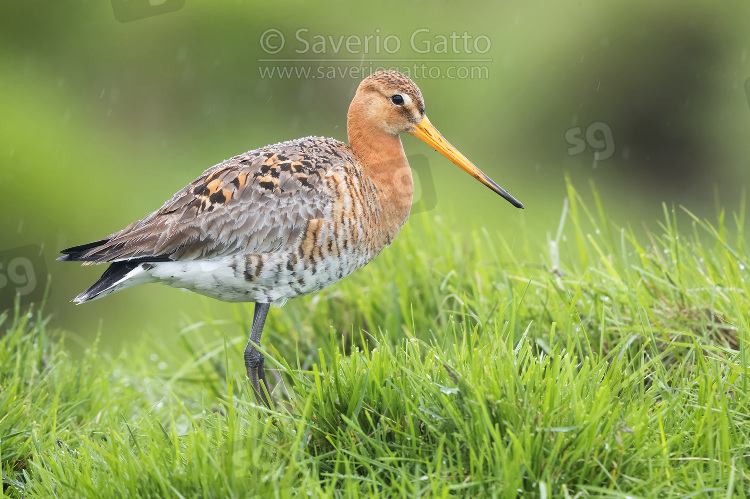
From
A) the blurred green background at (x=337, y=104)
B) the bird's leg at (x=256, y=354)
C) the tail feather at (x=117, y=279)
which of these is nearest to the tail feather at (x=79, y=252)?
the tail feather at (x=117, y=279)

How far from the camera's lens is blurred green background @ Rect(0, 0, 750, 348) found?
9617 millimetres

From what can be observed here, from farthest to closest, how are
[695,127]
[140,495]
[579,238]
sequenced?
[695,127] < [579,238] < [140,495]

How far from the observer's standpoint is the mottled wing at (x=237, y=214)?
4.84 m

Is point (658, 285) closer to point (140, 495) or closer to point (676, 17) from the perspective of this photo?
point (140, 495)

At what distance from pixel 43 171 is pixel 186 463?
7100 millimetres

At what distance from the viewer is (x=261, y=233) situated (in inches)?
191

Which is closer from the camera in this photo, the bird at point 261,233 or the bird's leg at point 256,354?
the bird at point 261,233

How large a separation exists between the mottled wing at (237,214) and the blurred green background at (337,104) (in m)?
4.39

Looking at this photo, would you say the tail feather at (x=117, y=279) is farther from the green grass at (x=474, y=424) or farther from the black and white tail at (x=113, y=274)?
the green grass at (x=474, y=424)

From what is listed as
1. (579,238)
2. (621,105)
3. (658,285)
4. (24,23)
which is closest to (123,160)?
(24,23)

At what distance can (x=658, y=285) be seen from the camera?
5.11 meters

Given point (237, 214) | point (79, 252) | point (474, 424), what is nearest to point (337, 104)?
point (237, 214)

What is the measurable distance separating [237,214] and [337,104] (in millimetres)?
5324

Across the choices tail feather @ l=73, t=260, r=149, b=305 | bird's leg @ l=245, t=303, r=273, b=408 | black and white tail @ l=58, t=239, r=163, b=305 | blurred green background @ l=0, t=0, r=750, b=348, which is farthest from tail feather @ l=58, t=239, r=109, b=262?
blurred green background @ l=0, t=0, r=750, b=348
